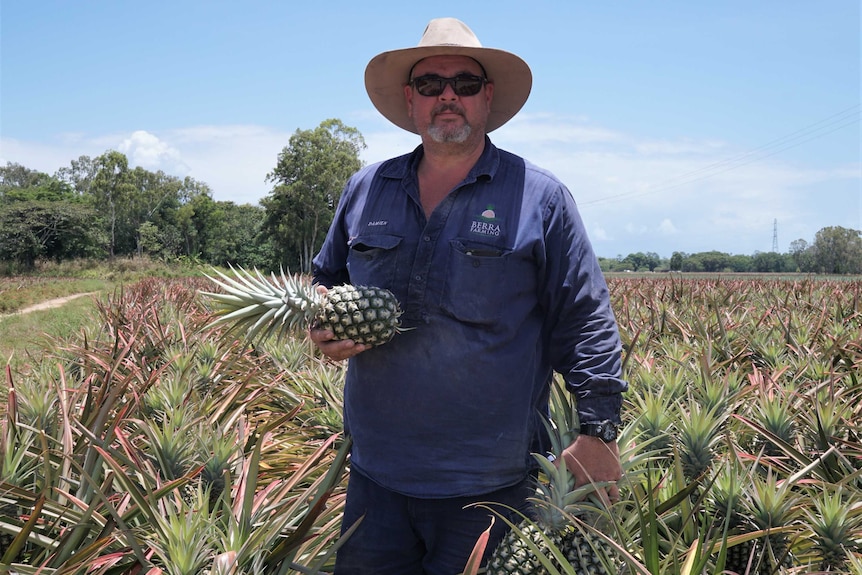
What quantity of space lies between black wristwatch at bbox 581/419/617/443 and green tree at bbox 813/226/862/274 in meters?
102

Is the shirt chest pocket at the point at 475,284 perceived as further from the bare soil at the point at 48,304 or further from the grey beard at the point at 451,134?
the bare soil at the point at 48,304

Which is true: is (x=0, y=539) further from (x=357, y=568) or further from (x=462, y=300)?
(x=462, y=300)

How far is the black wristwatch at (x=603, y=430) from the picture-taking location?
2.39 m

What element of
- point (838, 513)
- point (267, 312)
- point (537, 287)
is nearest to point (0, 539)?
point (267, 312)

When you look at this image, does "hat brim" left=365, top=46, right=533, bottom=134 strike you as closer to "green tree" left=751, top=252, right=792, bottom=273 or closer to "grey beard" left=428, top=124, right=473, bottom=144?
"grey beard" left=428, top=124, right=473, bottom=144

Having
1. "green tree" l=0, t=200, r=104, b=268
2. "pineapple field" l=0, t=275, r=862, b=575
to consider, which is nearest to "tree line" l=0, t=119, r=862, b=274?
"green tree" l=0, t=200, r=104, b=268

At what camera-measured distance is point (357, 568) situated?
273 centimetres

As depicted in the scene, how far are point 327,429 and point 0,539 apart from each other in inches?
87.9

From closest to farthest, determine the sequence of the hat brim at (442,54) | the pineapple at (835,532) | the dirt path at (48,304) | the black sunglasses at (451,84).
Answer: the pineapple at (835,532) < the black sunglasses at (451,84) < the hat brim at (442,54) < the dirt path at (48,304)

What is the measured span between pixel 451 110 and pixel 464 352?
1160 millimetres

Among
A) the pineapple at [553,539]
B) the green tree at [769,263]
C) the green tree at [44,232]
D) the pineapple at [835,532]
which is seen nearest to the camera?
the pineapple at [553,539]

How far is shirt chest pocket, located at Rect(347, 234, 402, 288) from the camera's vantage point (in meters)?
2.80

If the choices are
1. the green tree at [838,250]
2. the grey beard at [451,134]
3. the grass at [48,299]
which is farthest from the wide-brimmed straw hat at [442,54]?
the green tree at [838,250]

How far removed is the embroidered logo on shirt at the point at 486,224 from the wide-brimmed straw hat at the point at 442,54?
0.86 meters
